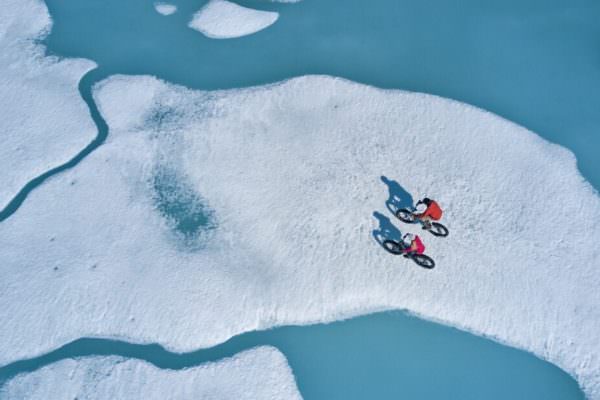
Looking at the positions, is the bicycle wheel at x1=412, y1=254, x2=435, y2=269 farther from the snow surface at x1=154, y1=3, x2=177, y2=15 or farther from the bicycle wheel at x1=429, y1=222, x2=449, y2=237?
the snow surface at x1=154, y1=3, x2=177, y2=15

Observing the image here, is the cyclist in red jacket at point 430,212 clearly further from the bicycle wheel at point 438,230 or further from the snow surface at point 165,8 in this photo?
the snow surface at point 165,8

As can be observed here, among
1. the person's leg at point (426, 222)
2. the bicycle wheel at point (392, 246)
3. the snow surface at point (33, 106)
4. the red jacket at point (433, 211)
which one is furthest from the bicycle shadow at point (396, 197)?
the snow surface at point (33, 106)

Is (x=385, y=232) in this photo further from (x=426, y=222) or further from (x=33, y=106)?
(x=33, y=106)

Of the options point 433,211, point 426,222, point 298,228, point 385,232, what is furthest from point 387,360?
point 298,228

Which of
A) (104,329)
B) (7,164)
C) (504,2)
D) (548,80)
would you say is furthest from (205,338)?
(504,2)

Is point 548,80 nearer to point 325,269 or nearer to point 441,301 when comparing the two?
point 441,301
